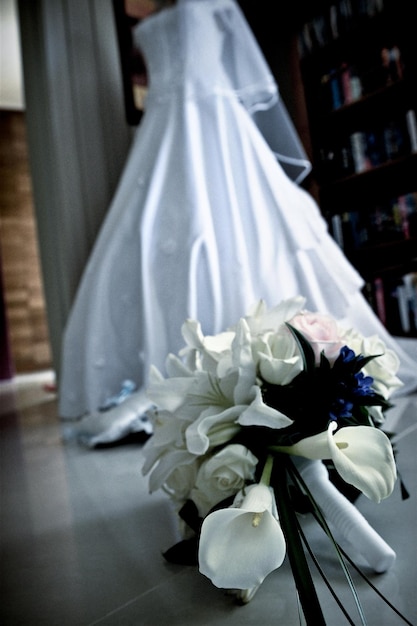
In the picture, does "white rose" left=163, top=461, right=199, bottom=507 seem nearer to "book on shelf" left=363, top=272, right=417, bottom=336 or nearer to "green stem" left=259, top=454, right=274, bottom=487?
"green stem" left=259, top=454, right=274, bottom=487

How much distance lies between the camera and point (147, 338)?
1.65 meters

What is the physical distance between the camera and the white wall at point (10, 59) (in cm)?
346

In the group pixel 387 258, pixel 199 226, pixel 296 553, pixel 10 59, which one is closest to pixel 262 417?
pixel 296 553

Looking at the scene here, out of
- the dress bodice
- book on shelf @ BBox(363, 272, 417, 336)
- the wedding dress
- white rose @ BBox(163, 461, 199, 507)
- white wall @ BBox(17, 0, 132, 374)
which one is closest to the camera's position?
white rose @ BBox(163, 461, 199, 507)

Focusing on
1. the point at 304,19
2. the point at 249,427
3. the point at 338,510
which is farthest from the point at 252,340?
the point at 304,19

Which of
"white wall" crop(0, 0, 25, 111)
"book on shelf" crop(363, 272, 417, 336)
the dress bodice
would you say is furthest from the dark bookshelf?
"white wall" crop(0, 0, 25, 111)

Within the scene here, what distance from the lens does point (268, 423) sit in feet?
1.64

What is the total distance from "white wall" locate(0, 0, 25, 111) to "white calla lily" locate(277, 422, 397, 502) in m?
3.17

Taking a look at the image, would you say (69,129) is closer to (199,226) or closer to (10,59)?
(199,226)

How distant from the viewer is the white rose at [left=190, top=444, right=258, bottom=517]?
0.54 meters

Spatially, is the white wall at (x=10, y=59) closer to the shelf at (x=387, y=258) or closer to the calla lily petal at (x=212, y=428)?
the shelf at (x=387, y=258)

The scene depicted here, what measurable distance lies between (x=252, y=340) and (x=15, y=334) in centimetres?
475

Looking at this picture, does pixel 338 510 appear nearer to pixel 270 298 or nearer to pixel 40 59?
pixel 270 298

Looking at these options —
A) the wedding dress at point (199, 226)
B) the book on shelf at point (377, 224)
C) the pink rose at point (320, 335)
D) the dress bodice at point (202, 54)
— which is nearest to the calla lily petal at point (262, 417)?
the pink rose at point (320, 335)
